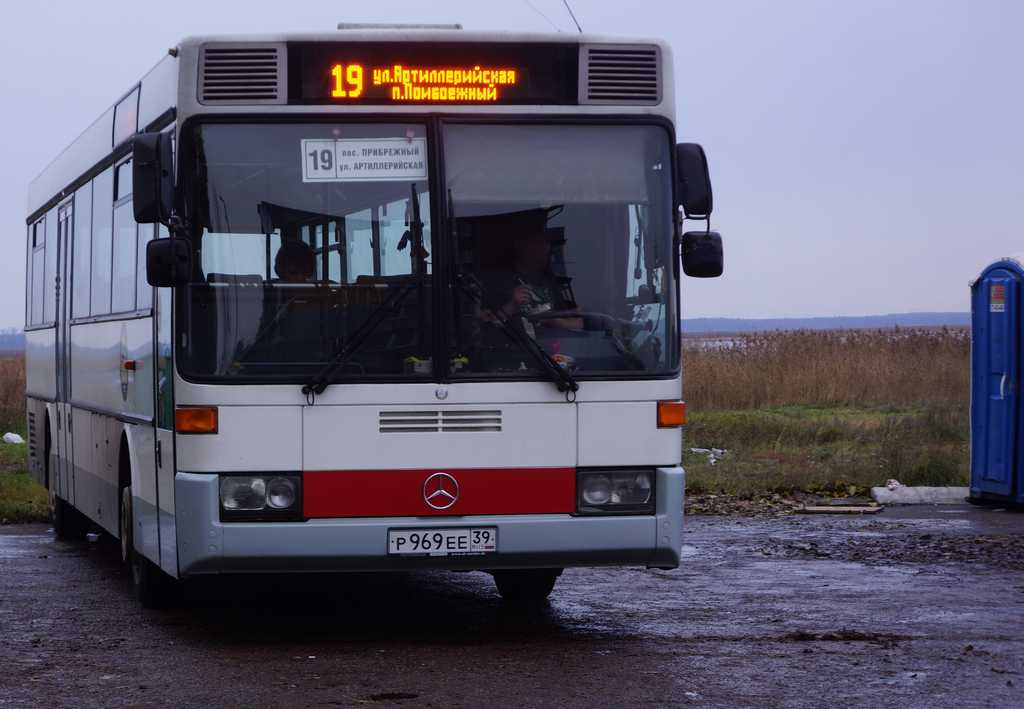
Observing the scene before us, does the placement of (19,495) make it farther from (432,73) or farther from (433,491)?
(432,73)

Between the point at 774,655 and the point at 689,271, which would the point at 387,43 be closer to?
the point at 689,271

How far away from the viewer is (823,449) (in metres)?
22.6

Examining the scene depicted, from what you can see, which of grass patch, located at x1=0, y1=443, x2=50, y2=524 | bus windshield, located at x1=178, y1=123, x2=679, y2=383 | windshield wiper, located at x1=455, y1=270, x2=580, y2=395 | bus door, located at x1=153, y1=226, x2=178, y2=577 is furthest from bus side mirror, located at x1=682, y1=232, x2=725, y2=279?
grass patch, located at x1=0, y1=443, x2=50, y2=524

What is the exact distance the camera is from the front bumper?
8.95 m

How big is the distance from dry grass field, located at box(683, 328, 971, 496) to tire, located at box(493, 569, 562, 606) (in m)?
7.35

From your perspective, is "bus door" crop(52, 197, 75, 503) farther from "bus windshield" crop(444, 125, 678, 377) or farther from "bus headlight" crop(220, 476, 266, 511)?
"bus windshield" crop(444, 125, 678, 377)

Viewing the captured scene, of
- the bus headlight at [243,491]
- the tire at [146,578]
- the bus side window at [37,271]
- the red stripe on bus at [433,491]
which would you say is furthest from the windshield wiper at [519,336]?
the bus side window at [37,271]

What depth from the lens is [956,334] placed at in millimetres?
33750

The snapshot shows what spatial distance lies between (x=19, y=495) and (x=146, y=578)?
8850 millimetres

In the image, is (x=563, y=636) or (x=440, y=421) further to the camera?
(x=563, y=636)

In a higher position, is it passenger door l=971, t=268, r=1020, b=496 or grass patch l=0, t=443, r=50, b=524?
passenger door l=971, t=268, r=1020, b=496

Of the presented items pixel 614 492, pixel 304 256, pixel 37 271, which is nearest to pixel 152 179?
pixel 304 256

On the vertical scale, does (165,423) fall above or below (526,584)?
above

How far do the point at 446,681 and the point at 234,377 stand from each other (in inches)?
77.6
